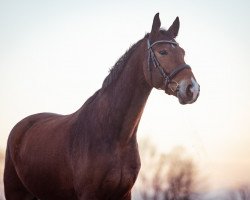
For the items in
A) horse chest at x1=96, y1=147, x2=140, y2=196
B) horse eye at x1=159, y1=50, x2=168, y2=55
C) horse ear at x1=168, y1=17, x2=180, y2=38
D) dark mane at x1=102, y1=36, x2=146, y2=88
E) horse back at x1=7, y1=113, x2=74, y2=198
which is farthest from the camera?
horse ear at x1=168, y1=17, x2=180, y2=38

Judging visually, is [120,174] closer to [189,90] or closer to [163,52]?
[189,90]

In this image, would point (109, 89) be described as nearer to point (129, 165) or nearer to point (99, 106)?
point (99, 106)

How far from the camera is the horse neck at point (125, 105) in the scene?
218 inches

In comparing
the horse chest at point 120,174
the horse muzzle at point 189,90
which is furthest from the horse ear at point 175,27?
the horse chest at point 120,174

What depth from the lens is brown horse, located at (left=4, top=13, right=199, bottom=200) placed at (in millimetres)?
5234

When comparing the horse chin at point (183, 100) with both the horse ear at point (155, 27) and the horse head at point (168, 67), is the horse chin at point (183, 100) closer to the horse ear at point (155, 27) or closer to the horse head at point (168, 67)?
the horse head at point (168, 67)

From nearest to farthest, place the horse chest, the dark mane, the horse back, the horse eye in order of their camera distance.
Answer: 1. the horse chest
2. the horse eye
3. the dark mane
4. the horse back

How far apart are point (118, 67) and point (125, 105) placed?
616mm

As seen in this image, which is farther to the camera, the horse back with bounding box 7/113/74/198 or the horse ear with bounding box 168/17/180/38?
the horse ear with bounding box 168/17/180/38

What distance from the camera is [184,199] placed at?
36906 millimetres

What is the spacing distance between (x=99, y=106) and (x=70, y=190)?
4.23 feet

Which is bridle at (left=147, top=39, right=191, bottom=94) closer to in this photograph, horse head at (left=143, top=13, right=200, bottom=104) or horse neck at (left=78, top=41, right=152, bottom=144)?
horse head at (left=143, top=13, right=200, bottom=104)

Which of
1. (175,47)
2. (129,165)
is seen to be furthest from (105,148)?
(175,47)

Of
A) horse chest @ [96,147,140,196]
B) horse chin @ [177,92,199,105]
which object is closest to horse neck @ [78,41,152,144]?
horse chest @ [96,147,140,196]
